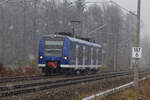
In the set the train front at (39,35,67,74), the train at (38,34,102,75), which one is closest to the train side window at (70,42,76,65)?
the train at (38,34,102,75)

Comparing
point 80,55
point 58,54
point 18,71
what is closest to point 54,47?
point 58,54

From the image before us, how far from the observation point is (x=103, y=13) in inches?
3022

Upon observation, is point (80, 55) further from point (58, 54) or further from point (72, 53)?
point (58, 54)

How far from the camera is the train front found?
23.8m

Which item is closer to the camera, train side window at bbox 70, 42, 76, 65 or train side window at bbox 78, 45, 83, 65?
train side window at bbox 70, 42, 76, 65

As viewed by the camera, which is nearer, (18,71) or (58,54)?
(58,54)

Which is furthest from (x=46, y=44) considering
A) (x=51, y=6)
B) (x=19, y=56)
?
(x=51, y=6)

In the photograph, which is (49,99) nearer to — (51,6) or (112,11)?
(51,6)

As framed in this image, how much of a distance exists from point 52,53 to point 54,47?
470 mm

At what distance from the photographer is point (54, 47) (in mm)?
23969

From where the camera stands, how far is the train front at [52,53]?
23766 millimetres

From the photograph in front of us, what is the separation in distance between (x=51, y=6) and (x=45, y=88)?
4444 cm

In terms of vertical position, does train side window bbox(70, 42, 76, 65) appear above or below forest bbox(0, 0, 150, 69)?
below

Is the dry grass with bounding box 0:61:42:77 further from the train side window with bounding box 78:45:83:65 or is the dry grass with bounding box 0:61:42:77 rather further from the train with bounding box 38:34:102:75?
the train side window with bounding box 78:45:83:65
